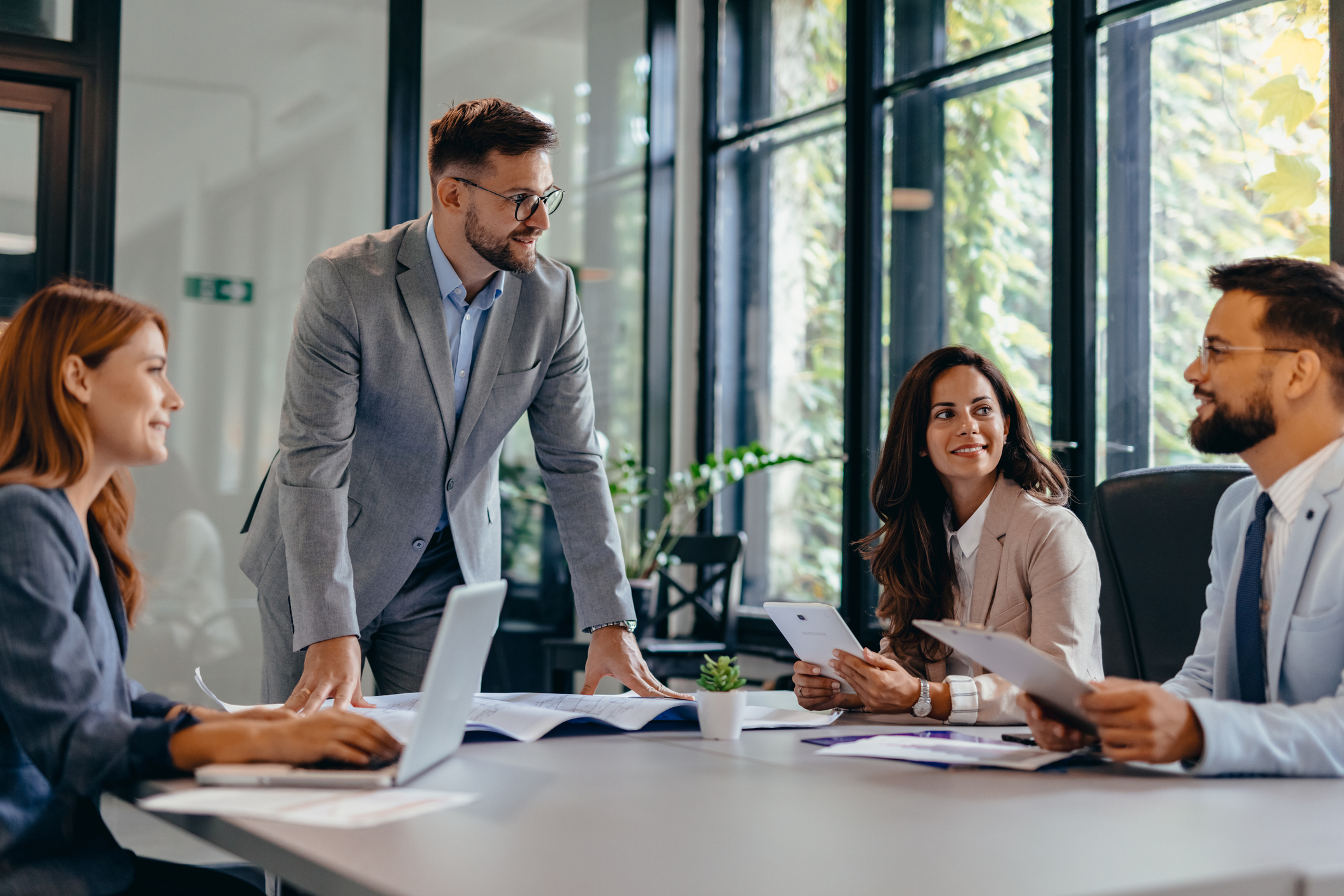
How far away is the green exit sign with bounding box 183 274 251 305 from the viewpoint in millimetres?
4449

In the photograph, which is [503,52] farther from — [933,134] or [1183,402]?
[1183,402]

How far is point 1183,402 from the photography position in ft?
11.5

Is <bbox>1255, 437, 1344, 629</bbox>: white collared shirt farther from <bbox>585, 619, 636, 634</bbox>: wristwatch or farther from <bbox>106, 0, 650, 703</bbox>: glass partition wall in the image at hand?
<bbox>106, 0, 650, 703</bbox>: glass partition wall

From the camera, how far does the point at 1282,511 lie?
5.24 ft

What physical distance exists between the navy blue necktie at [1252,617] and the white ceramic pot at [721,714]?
0.64 m

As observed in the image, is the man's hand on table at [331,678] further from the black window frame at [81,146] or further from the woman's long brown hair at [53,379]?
the black window frame at [81,146]

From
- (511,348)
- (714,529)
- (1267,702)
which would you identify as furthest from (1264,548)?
(714,529)

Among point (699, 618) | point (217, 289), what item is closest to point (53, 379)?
point (217, 289)

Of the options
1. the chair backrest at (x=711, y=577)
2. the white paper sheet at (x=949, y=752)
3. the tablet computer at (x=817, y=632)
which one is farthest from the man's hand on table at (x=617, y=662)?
the chair backrest at (x=711, y=577)

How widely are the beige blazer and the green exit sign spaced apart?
3230 mm

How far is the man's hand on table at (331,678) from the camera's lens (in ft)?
5.41

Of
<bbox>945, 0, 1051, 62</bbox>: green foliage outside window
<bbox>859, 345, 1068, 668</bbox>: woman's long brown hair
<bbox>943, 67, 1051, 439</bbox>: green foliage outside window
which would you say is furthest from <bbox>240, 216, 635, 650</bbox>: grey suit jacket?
<bbox>945, 0, 1051, 62</bbox>: green foliage outside window

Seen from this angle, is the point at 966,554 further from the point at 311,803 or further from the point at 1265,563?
the point at 311,803

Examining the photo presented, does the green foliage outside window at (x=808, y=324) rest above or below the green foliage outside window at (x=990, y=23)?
below
